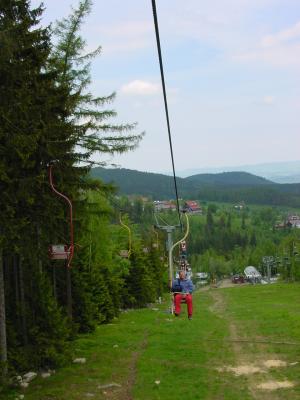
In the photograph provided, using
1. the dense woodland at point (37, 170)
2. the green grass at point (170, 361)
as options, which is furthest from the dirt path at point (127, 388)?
the dense woodland at point (37, 170)

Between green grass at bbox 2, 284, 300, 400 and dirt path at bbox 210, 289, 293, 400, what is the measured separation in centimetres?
8

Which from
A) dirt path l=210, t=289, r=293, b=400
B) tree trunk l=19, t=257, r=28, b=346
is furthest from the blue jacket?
tree trunk l=19, t=257, r=28, b=346

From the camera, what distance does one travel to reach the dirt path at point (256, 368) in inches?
561

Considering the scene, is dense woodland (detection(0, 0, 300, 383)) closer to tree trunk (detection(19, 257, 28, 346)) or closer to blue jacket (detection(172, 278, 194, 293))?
tree trunk (detection(19, 257, 28, 346))

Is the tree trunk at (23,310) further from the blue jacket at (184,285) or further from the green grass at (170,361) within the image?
the blue jacket at (184,285)

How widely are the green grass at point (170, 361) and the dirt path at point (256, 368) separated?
0.08m

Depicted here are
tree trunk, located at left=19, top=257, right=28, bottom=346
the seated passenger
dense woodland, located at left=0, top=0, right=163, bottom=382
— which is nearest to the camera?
dense woodland, located at left=0, top=0, right=163, bottom=382

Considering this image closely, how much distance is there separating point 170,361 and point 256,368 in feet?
10.8

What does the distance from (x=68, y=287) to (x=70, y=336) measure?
115 inches

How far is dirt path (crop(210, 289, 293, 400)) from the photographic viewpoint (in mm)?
14250

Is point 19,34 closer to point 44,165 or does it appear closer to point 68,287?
point 44,165

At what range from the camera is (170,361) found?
1894 cm

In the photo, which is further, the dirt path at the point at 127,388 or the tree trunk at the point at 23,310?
the tree trunk at the point at 23,310

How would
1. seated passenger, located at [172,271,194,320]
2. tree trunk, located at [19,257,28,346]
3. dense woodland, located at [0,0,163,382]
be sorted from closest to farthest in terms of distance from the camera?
dense woodland, located at [0,0,163,382] < seated passenger, located at [172,271,194,320] < tree trunk, located at [19,257,28,346]
